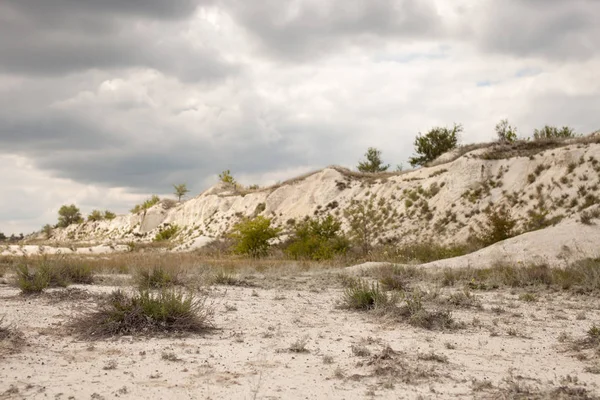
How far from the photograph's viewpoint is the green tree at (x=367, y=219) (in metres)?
36.0

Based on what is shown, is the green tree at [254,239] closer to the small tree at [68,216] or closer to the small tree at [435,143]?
the small tree at [435,143]

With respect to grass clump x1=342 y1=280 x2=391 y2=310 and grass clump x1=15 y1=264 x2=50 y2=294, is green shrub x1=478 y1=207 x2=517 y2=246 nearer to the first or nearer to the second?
grass clump x1=342 y1=280 x2=391 y2=310

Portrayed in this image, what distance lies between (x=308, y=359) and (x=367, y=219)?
3228 cm

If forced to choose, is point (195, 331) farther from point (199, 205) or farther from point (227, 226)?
point (199, 205)

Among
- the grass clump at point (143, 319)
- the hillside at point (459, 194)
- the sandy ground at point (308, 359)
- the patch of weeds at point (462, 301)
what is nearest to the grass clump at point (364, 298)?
the sandy ground at point (308, 359)

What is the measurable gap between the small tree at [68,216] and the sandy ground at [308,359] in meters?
A: 88.3

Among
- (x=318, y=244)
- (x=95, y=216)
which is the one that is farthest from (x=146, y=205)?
(x=318, y=244)

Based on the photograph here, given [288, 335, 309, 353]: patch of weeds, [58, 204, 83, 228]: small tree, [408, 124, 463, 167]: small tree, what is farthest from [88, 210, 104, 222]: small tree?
[288, 335, 309, 353]: patch of weeds

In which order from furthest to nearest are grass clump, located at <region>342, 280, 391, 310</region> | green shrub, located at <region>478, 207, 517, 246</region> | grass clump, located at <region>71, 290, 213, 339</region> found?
1. green shrub, located at <region>478, 207, 517, 246</region>
2. grass clump, located at <region>342, 280, 391, 310</region>
3. grass clump, located at <region>71, 290, 213, 339</region>

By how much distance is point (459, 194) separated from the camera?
34719 mm

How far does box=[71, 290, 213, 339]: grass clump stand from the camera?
807 cm

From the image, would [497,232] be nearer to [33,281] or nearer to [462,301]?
[462,301]

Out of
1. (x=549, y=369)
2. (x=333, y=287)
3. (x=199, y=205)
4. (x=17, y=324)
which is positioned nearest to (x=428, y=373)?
(x=549, y=369)

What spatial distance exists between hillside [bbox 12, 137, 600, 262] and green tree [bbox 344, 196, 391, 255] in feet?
1.19
